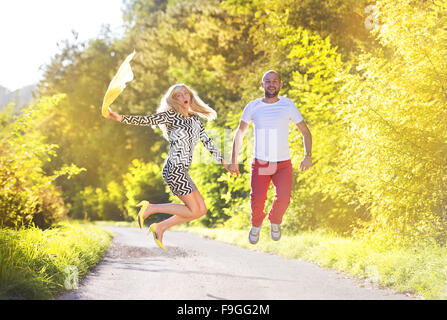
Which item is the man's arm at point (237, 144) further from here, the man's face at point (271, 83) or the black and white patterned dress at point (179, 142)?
the man's face at point (271, 83)

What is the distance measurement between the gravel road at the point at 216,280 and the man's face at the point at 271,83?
311cm

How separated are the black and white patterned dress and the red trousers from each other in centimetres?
50

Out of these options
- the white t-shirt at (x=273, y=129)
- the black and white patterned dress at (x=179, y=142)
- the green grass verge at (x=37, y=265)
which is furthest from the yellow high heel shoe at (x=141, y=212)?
the green grass verge at (x=37, y=265)

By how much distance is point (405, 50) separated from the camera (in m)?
8.93

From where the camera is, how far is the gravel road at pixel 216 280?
742cm

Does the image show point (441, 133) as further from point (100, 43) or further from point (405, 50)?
point (100, 43)

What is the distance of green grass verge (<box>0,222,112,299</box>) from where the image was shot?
22.2 feet

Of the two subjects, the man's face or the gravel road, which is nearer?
the man's face

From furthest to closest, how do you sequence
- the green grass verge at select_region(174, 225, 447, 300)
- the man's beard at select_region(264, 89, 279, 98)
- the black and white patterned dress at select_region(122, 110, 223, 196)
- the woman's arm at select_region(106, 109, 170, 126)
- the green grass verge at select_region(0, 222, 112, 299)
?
the green grass verge at select_region(174, 225, 447, 300) < the green grass verge at select_region(0, 222, 112, 299) < the man's beard at select_region(264, 89, 279, 98) < the woman's arm at select_region(106, 109, 170, 126) < the black and white patterned dress at select_region(122, 110, 223, 196)

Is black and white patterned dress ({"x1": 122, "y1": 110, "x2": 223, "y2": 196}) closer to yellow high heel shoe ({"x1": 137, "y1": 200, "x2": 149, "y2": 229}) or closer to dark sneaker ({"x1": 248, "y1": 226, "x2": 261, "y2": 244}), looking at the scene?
yellow high heel shoe ({"x1": 137, "y1": 200, "x2": 149, "y2": 229})

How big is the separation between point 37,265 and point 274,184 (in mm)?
4530

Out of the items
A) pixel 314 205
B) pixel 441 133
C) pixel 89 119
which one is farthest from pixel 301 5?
pixel 89 119

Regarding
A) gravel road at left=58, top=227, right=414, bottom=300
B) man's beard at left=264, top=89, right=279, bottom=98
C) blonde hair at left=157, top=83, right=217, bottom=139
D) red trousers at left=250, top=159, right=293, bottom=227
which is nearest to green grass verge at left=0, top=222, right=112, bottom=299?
gravel road at left=58, top=227, right=414, bottom=300
